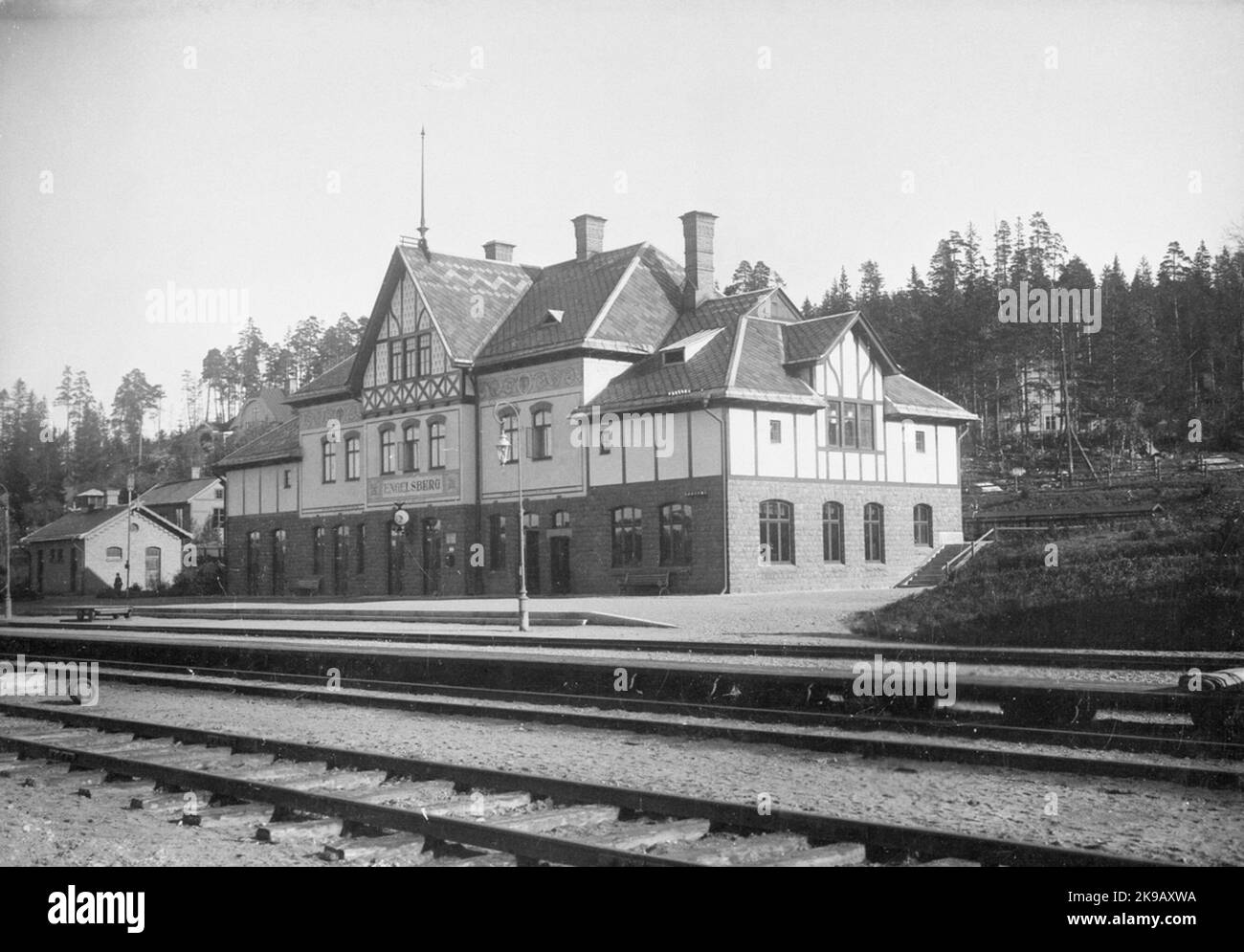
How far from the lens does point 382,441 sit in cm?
4422

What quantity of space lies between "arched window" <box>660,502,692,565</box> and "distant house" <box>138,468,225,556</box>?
158ft

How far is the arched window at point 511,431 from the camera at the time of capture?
3900 cm

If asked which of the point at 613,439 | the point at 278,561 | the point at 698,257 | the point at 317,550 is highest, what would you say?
the point at 698,257

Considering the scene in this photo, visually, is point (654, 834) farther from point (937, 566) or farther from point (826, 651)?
point (937, 566)

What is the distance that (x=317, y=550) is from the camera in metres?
47.1

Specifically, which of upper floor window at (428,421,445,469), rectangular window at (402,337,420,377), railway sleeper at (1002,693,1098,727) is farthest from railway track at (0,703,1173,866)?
rectangular window at (402,337,420,377)

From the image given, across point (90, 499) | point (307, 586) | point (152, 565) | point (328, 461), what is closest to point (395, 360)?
point (328, 461)

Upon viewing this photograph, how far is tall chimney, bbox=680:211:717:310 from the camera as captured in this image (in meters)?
40.5

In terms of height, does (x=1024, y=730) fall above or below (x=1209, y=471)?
below

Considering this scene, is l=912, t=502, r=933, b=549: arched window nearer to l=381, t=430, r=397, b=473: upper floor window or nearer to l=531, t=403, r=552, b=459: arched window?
l=531, t=403, r=552, b=459: arched window

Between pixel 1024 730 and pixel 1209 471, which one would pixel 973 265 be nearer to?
pixel 1209 471

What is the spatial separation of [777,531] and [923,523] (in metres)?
7.41
